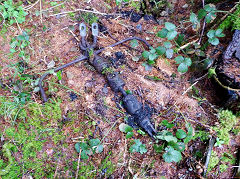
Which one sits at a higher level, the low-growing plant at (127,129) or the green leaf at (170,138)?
the low-growing plant at (127,129)

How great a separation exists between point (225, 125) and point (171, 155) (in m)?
0.64

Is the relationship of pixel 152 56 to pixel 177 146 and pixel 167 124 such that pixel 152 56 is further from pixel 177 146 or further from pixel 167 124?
pixel 177 146

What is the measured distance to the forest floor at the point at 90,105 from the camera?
167 centimetres

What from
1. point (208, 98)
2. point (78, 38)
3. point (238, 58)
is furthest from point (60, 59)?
point (238, 58)

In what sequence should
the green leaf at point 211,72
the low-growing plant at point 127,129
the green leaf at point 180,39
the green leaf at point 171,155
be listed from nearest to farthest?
the green leaf at point 171,155, the low-growing plant at point 127,129, the green leaf at point 211,72, the green leaf at point 180,39

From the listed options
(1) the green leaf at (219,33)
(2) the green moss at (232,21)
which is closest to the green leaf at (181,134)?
(1) the green leaf at (219,33)

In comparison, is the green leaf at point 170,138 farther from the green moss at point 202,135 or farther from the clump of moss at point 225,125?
the clump of moss at point 225,125

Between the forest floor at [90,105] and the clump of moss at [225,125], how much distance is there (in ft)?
0.05

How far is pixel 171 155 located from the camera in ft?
5.24

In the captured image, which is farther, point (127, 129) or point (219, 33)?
point (219, 33)

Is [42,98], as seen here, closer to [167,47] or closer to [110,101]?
[110,101]

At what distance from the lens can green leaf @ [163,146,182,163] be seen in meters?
1.58

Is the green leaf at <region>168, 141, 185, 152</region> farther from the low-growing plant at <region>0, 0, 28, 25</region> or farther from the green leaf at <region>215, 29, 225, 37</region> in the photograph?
the low-growing plant at <region>0, 0, 28, 25</region>

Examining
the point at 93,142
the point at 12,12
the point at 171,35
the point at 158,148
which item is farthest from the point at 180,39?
the point at 12,12
